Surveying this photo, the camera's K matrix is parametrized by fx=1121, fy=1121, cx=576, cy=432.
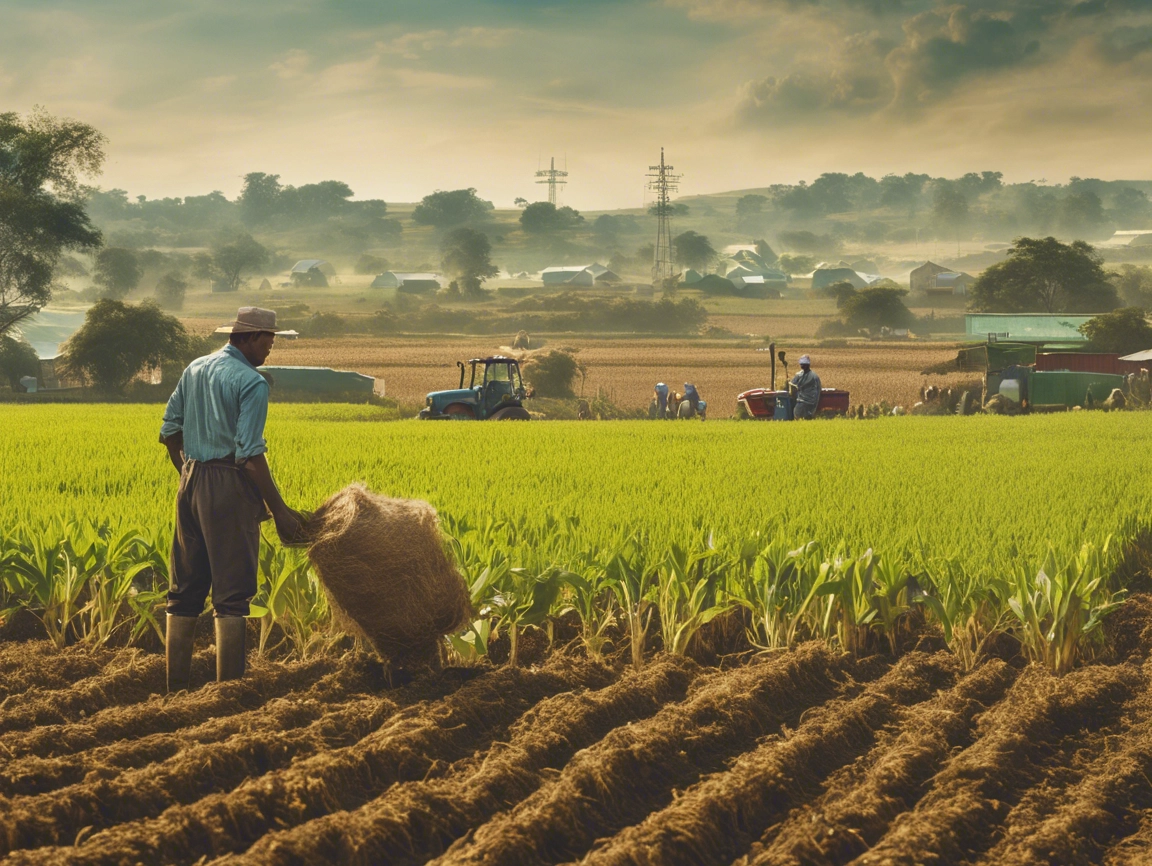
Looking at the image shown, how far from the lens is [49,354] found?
62062 millimetres

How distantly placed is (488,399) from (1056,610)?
61.9ft

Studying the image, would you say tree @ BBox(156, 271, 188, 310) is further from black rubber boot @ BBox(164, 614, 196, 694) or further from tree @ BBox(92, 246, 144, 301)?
black rubber boot @ BBox(164, 614, 196, 694)

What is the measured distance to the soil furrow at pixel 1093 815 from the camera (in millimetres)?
4012

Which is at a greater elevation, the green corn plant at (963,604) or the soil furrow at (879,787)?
the green corn plant at (963,604)

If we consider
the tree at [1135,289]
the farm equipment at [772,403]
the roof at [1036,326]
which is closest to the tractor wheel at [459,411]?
the farm equipment at [772,403]

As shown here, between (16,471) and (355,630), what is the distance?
364 inches

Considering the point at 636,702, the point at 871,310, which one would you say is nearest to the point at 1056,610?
the point at 636,702

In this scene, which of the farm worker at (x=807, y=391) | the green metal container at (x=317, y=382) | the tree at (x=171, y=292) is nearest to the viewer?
the farm worker at (x=807, y=391)

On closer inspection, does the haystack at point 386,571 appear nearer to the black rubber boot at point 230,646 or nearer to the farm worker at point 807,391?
the black rubber boot at point 230,646

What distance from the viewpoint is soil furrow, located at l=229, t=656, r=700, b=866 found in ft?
12.6

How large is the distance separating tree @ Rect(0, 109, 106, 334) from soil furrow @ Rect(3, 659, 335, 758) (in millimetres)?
49378

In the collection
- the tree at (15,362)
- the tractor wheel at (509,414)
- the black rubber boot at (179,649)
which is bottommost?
the black rubber boot at (179,649)

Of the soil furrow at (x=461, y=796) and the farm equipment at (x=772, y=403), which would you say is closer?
the soil furrow at (x=461, y=796)

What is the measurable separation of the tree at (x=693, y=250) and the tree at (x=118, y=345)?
121 metres
